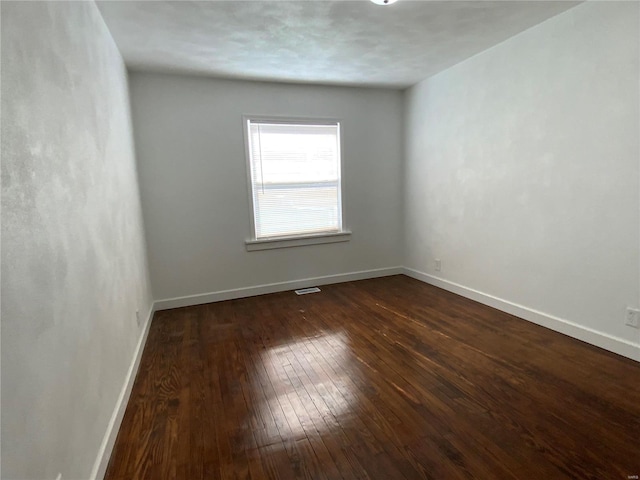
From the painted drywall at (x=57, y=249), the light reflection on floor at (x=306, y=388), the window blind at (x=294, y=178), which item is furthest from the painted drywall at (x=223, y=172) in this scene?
the light reflection on floor at (x=306, y=388)

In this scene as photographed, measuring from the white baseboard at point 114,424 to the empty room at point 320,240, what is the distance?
0.06 ft

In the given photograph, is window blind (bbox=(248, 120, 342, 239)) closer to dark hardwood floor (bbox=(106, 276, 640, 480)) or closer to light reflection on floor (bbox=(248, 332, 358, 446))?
dark hardwood floor (bbox=(106, 276, 640, 480))

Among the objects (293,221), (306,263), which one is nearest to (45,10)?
(293,221)

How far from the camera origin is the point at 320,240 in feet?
14.1

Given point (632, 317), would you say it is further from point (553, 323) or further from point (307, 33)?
point (307, 33)

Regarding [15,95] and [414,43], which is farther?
[414,43]

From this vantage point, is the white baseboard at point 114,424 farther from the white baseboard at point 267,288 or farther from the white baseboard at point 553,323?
the white baseboard at point 553,323

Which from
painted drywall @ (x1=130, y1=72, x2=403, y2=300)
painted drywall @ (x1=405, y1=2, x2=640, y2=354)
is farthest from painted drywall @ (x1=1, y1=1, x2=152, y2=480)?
painted drywall @ (x1=405, y1=2, x2=640, y2=354)

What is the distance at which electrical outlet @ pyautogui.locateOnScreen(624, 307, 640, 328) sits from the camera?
7.47ft

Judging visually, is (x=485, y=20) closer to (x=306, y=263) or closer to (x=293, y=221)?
(x=293, y=221)

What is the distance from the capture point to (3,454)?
83cm

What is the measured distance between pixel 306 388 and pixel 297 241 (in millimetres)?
2240

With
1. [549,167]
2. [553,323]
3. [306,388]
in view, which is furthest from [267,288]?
[549,167]

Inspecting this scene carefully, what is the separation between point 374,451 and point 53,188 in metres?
1.76
